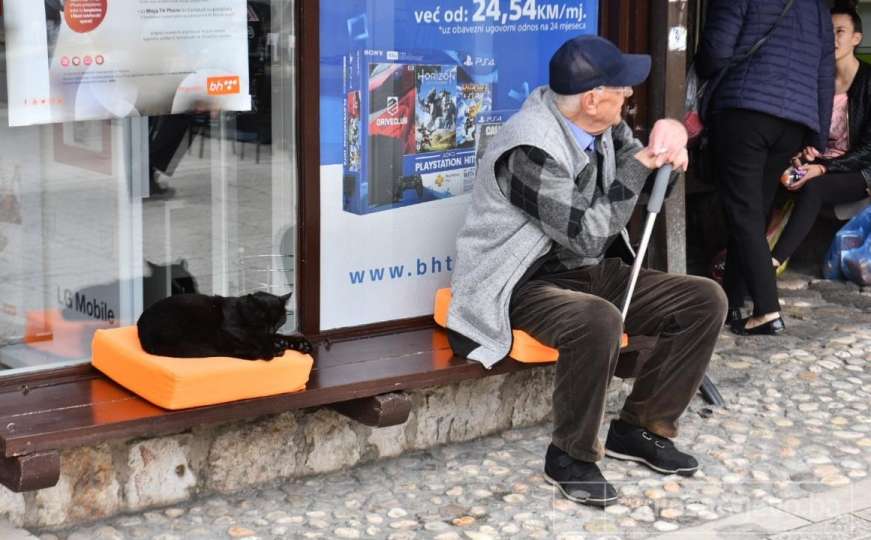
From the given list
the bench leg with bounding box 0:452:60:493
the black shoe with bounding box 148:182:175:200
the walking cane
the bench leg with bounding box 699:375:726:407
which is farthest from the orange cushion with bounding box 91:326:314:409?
the bench leg with bounding box 699:375:726:407

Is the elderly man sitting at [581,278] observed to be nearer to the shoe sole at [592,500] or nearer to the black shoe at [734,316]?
the shoe sole at [592,500]

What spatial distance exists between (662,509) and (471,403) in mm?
863

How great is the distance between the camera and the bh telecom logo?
4.54 metres

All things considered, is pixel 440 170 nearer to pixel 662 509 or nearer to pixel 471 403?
pixel 471 403

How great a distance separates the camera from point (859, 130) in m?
7.05

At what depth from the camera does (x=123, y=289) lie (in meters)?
4.57

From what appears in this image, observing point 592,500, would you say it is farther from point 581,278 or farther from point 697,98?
point 697,98

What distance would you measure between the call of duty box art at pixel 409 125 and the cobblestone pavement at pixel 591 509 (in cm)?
96

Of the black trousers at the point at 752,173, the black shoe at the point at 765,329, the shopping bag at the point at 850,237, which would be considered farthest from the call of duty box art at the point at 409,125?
the shopping bag at the point at 850,237

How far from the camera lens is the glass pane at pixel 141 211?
4.32 metres

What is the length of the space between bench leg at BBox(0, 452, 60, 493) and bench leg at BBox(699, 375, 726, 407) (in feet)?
8.48

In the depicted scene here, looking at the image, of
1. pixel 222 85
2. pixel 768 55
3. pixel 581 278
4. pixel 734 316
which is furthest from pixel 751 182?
pixel 222 85

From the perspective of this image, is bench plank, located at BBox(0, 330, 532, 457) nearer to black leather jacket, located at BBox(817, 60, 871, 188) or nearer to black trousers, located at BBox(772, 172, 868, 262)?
black trousers, located at BBox(772, 172, 868, 262)

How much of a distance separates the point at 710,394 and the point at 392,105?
5.42ft
